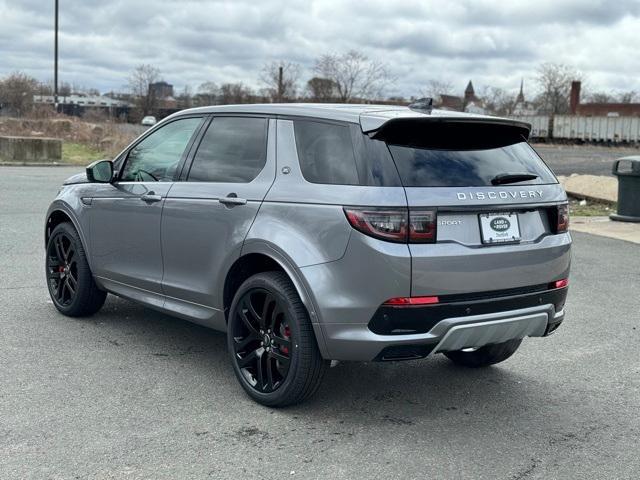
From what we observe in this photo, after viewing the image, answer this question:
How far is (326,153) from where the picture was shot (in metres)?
4.22

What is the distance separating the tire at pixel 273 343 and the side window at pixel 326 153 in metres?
0.63

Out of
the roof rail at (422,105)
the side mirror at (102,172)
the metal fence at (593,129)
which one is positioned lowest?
the side mirror at (102,172)

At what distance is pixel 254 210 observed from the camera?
4.41 metres

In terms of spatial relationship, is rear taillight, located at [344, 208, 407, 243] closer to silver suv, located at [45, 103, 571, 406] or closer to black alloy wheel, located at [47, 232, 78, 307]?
silver suv, located at [45, 103, 571, 406]

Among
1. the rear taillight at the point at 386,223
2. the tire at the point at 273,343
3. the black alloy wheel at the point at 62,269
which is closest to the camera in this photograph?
the rear taillight at the point at 386,223

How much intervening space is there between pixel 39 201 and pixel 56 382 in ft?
34.0

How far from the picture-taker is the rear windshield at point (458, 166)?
398cm

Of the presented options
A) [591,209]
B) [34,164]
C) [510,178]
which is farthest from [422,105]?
[34,164]

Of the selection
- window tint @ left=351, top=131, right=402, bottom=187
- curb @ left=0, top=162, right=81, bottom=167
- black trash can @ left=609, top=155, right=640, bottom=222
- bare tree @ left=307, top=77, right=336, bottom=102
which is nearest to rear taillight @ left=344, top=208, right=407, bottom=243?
window tint @ left=351, top=131, right=402, bottom=187

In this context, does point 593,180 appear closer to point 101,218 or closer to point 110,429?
point 101,218

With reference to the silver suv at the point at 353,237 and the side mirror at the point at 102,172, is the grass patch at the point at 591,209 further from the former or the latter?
the side mirror at the point at 102,172

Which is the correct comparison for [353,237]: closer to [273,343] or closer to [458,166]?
[458,166]

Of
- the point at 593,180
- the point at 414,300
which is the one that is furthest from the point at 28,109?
the point at 414,300

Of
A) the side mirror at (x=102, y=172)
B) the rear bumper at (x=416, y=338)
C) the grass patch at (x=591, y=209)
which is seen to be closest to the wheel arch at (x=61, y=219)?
the side mirror at (x=102, y=172)
